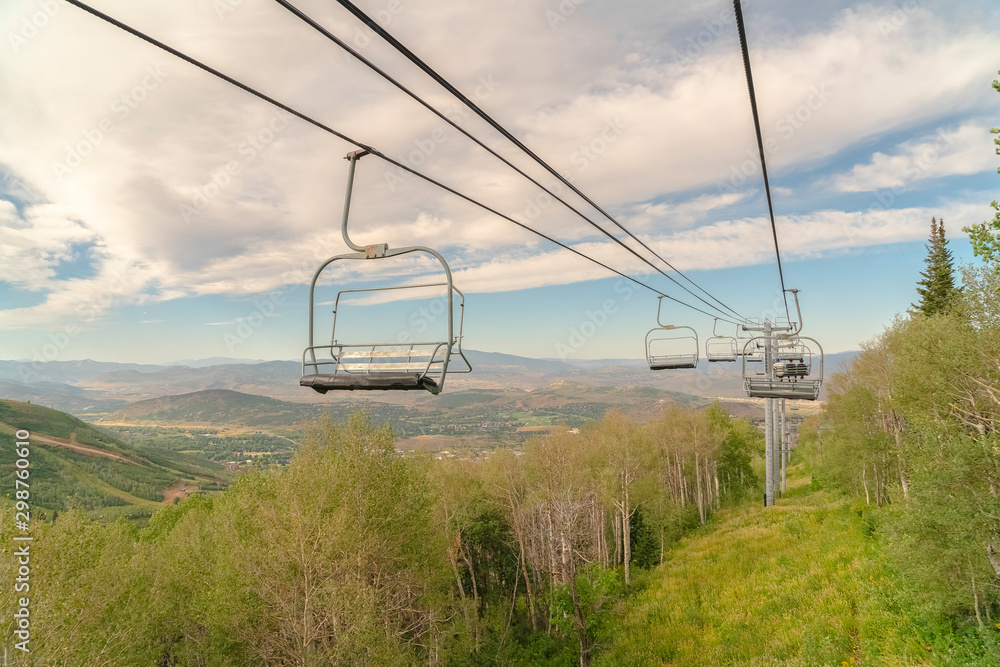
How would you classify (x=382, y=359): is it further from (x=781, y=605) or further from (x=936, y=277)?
(x=936, y=277)

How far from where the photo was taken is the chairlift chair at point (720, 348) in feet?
77.7

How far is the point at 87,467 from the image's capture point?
152 metres

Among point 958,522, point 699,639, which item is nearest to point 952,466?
point 958,522

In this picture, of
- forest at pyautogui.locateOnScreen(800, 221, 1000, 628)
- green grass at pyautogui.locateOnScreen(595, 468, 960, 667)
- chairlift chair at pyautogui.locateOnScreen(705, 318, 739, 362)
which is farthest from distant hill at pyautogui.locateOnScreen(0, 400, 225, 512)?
forest at pyautogui.locateOnScreen(800, 221, 1000, 628)

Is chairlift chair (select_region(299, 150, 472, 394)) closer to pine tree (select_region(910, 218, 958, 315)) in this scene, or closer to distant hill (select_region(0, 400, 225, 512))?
pine tree (select_region(910, 218, 958, 315))

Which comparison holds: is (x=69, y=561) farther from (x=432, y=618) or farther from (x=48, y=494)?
(x=48, y=494)

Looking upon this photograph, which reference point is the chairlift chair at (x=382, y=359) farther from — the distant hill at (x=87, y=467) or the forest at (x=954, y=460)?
the distant hill at (x=87, y=467)

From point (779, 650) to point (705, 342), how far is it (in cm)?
1248

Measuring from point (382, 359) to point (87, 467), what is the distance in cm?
19795

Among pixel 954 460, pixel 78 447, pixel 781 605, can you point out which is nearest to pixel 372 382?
pixel 954 460

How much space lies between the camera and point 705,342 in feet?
73.6

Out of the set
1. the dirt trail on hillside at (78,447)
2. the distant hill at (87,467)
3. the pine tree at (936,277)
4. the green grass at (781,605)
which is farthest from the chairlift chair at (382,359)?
the dirt trail on hillside at (78,447)

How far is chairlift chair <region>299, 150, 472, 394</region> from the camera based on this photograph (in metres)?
6.61

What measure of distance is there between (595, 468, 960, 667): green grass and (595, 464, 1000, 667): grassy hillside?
0.18ft
